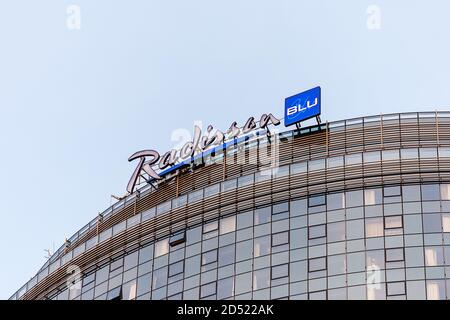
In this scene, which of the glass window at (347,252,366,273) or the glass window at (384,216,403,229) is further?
the glass window at (384,216,403,229)

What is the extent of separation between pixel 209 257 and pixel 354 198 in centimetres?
1368

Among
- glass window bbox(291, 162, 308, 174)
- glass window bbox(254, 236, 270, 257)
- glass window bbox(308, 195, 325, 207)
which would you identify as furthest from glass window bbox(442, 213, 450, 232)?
Result: glass window bbox(254, 236, 270, 257)

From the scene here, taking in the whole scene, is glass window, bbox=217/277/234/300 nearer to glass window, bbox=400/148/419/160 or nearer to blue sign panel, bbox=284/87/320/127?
blue sign panel, bbox=284/87/320/127

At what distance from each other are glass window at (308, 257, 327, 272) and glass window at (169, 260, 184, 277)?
12.2 m

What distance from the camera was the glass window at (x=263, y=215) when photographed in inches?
4264

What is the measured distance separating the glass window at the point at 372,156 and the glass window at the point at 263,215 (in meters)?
9.41

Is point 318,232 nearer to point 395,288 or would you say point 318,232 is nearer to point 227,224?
point 395,288

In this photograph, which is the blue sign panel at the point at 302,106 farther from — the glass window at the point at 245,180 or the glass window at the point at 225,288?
the glass window at the point at 225,288

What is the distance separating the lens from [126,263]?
375 ft

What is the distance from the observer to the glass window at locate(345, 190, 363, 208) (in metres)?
106

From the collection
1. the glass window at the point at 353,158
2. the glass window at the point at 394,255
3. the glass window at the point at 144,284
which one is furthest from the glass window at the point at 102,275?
the glass window at the point at 394,255
